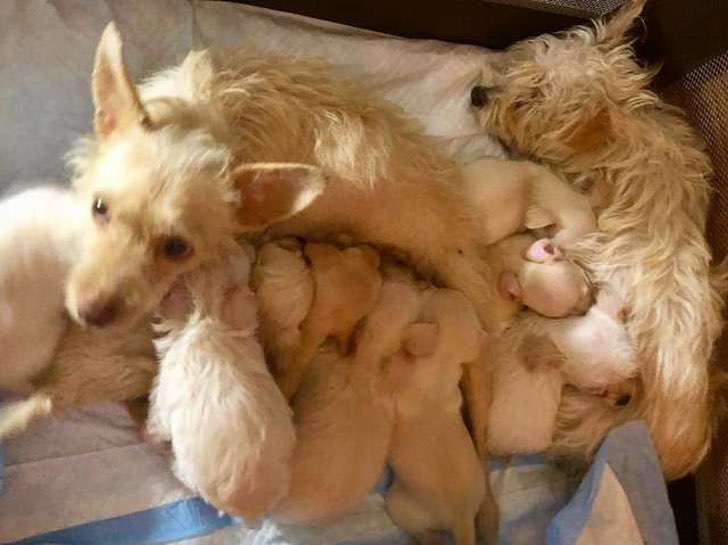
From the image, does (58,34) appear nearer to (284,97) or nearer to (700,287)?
(284,97)

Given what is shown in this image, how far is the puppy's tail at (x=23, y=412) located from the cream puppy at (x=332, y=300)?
0.38m

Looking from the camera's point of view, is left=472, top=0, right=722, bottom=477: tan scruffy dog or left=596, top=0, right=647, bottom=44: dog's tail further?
left=596, top=0, right=647, bottom=44: dog's tail

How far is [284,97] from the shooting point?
171 centimetres

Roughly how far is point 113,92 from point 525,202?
0.83 m

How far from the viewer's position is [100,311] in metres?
1.40

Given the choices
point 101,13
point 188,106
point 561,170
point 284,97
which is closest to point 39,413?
point 188,106

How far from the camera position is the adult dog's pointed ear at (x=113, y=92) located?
1.43 metres

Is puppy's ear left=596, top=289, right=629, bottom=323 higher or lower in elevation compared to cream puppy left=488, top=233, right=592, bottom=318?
lower

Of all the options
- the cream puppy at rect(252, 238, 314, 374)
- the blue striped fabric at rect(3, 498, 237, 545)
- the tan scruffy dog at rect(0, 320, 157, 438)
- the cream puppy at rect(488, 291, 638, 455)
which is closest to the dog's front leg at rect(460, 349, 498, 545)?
the cream puppy at rect(488, 291, 638, 455)

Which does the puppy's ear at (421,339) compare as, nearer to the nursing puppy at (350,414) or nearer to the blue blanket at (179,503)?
the nursing puppy at (350,414)

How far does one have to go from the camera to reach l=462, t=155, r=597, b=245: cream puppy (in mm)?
1896

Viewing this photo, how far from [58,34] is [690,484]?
4.76 ft

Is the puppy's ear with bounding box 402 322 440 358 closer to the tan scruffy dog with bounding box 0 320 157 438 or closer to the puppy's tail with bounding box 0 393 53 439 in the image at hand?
the tan scruffy dog with bounding box 0 320 157 438

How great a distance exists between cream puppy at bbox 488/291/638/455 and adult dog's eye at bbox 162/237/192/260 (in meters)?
0.66
